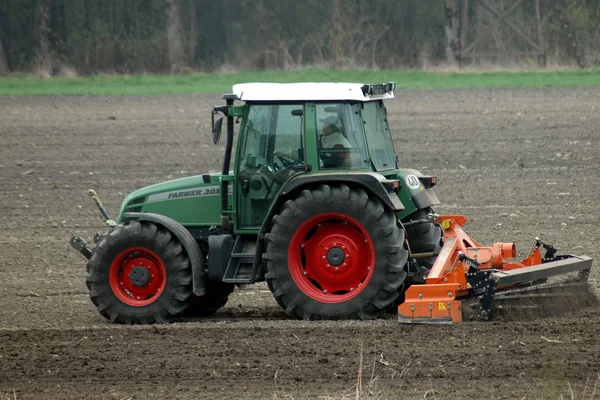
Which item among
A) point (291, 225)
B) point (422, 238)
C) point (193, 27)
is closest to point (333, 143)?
point (291, 225)

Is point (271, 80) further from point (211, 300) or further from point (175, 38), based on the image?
point (211, 300)

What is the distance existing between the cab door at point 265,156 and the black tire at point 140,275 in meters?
0.63

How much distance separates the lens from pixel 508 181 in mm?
16953

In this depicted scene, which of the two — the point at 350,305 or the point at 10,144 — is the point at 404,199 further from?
the point at 10,144

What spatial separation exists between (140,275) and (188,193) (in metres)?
0.81

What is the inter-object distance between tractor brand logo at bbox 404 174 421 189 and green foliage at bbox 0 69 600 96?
1747 centimetres

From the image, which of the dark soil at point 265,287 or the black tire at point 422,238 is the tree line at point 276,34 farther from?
the black tire at point 422,238

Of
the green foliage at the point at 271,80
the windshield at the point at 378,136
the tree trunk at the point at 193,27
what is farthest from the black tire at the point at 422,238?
the tree trunk at the point at 193,27

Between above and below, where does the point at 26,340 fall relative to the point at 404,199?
below

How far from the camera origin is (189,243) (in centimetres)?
923

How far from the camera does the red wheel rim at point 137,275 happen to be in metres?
9.35

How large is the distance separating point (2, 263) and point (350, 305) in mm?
5045

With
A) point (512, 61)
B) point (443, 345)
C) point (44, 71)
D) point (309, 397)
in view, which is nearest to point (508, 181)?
point (443, 345)

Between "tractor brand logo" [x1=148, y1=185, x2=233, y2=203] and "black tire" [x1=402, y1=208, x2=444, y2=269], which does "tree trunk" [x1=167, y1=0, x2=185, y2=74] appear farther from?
"black tire" [x1=402, y1=208, x2=444, y2=269]
